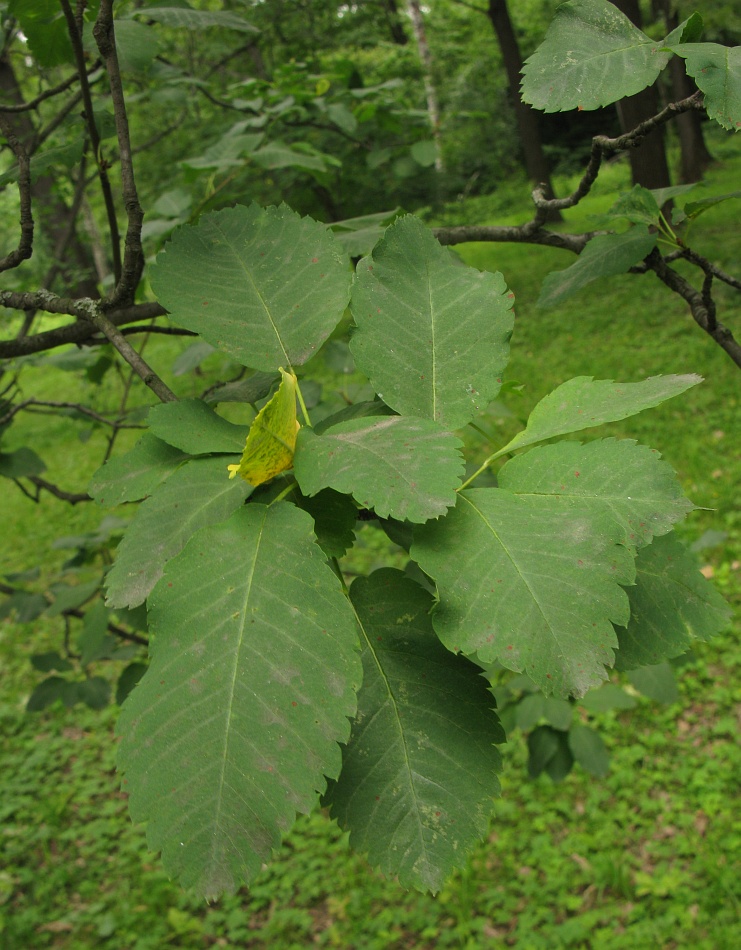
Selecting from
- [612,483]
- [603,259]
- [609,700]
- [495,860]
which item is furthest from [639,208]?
[495,860]

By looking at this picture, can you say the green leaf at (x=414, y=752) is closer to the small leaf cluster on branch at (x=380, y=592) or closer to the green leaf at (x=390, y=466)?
the small leaf cluster on branch at (x=380, y=592)

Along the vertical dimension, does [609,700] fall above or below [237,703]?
below

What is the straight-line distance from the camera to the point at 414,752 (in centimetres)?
74

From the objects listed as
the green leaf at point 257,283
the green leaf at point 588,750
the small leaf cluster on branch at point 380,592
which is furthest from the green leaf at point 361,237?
the green leaf at point 588,750

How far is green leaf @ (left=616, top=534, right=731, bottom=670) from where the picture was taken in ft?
2.63

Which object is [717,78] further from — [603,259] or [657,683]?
[657,683]

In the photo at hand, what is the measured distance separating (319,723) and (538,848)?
3.84 metres

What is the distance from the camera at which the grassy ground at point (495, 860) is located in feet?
11.8

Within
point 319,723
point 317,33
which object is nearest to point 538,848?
point 319,723

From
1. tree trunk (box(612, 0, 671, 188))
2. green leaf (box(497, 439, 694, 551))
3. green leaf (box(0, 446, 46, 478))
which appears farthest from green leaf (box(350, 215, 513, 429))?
tree trunk (box(612, 0, 671, 188))

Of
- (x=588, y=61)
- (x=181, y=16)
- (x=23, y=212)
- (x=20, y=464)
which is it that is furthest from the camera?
(x=20, y=464)

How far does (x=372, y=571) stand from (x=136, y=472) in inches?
12.2

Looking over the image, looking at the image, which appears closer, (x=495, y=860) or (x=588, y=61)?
(x=588, y=61)

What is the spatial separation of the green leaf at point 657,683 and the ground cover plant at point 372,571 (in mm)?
2239
